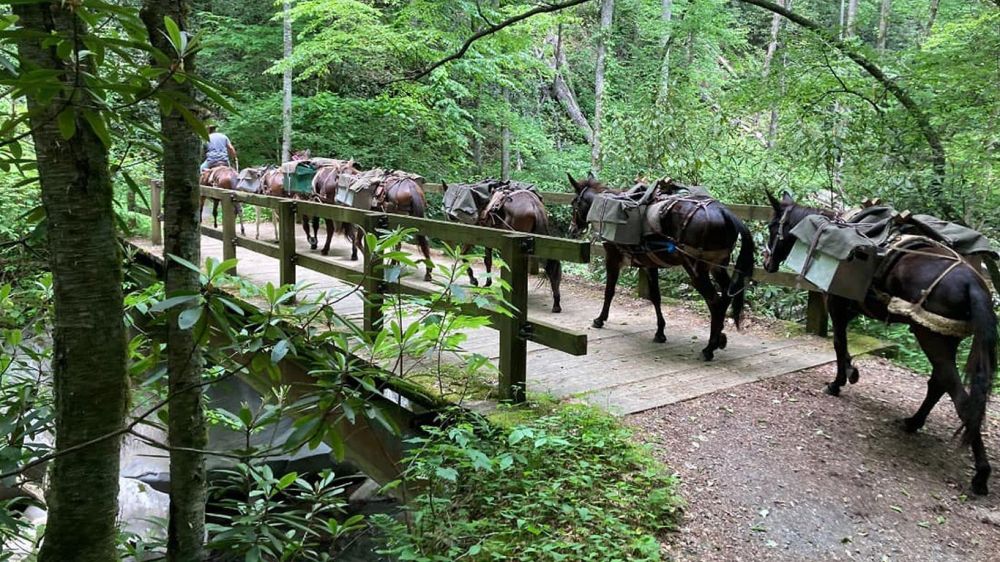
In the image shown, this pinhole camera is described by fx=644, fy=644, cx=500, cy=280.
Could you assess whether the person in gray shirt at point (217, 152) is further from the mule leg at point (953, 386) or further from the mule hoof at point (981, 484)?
the mule hoof at point (981, 484)

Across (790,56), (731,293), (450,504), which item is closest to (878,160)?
(790,56)

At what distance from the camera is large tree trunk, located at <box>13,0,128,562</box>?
1501 millimetres

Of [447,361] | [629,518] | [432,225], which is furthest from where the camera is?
[447,361]

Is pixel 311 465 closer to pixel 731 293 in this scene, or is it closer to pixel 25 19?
pixel 731 293

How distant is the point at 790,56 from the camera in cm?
797

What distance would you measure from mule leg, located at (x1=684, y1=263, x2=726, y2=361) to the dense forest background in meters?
3.15

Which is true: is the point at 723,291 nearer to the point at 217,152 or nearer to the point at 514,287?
the point at 514,287

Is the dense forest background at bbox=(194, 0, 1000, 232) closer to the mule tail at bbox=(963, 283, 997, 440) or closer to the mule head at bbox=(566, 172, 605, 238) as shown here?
the mule head at bbox=(566, 172, 605, 238)

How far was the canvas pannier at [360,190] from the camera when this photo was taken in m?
9.55

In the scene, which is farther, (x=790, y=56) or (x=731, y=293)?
(x=790, y=56)

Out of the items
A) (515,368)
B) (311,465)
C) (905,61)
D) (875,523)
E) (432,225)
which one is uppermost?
(905,61)

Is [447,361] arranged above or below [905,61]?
below

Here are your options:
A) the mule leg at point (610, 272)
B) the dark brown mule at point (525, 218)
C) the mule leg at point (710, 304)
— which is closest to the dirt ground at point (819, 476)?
the mule leg at point (710, 304)

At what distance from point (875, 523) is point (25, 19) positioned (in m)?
4.20
